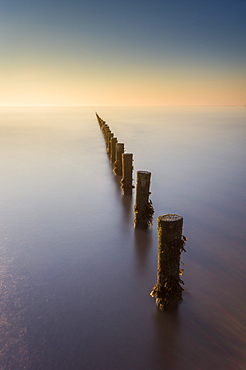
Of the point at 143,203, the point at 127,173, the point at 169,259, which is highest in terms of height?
the point at 127,173

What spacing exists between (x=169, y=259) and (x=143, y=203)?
2803 mm

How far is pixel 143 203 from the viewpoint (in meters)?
7.00

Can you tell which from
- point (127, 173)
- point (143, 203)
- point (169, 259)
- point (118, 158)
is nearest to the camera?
point (169, 259)

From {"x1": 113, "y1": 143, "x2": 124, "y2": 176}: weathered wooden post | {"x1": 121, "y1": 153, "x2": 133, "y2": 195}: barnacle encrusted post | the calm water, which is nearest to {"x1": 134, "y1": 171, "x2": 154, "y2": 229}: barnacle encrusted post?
the calm water

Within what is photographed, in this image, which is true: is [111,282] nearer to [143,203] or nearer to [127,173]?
[143,203]

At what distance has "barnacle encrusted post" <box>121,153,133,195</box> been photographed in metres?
9.52

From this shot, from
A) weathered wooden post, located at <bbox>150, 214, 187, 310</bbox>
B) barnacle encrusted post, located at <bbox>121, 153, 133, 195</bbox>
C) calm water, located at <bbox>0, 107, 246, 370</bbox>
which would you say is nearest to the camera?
calm water, located at <bbox>0, 107, 246, 370</bbox>

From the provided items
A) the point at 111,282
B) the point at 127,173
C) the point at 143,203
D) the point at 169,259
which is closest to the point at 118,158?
the point at 127,173

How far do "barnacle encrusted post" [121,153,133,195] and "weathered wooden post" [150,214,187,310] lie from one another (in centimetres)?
537

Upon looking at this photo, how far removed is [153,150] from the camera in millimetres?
22656

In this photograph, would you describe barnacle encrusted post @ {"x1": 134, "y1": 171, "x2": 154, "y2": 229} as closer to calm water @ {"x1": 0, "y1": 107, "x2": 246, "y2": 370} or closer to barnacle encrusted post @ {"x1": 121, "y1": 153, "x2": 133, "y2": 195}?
calm water @ {"x1": 0, "y1": 107, "x2": 246, "y2": 370}

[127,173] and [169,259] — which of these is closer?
[169,259]

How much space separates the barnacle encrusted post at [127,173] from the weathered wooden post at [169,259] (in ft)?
17.6

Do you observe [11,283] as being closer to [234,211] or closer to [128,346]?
[128,346]
